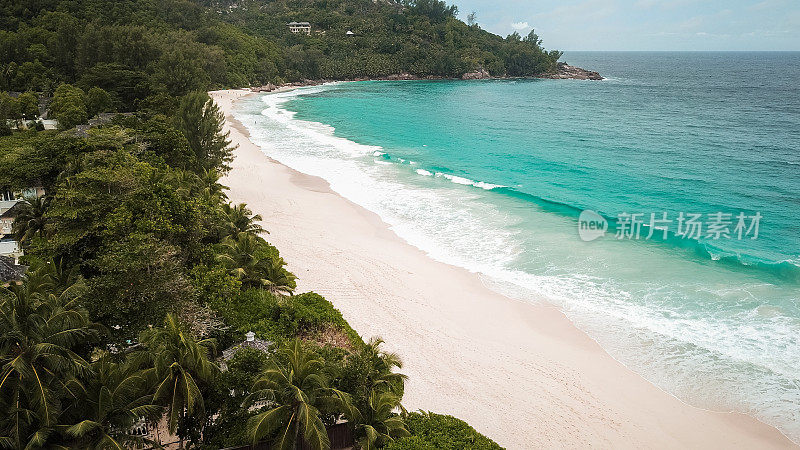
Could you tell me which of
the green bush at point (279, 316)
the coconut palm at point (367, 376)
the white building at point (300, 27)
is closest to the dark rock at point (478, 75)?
the white building at point (300, 27)

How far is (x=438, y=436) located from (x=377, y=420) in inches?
64.2

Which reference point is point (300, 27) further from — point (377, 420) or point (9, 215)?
point (377, 420)

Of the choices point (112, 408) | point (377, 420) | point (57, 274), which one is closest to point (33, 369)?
point (112, 408)

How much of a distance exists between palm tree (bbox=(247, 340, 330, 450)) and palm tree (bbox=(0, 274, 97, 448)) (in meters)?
3.64

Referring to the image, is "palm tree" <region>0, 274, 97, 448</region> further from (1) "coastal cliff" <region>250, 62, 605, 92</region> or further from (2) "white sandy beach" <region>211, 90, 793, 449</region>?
(1) "coastal cliff" <region>250, 62, 605, 92</region>

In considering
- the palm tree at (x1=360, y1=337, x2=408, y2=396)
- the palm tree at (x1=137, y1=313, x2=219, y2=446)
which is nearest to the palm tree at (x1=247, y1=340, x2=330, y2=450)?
the palm tree at (x1=137, y1=313, x2=219, y2=446)

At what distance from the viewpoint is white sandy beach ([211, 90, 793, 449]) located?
48.8 ft

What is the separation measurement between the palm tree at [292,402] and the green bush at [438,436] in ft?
6.83

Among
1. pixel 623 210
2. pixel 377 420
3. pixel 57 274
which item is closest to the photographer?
pixel 377 420

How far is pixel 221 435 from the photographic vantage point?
450 inches

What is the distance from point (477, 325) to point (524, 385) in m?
3.85

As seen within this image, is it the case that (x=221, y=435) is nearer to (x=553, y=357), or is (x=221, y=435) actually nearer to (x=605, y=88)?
(x=553, y=357)

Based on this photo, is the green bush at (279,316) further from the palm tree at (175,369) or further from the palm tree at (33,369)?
the palm tree at (33,369)

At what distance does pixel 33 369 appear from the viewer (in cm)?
952
